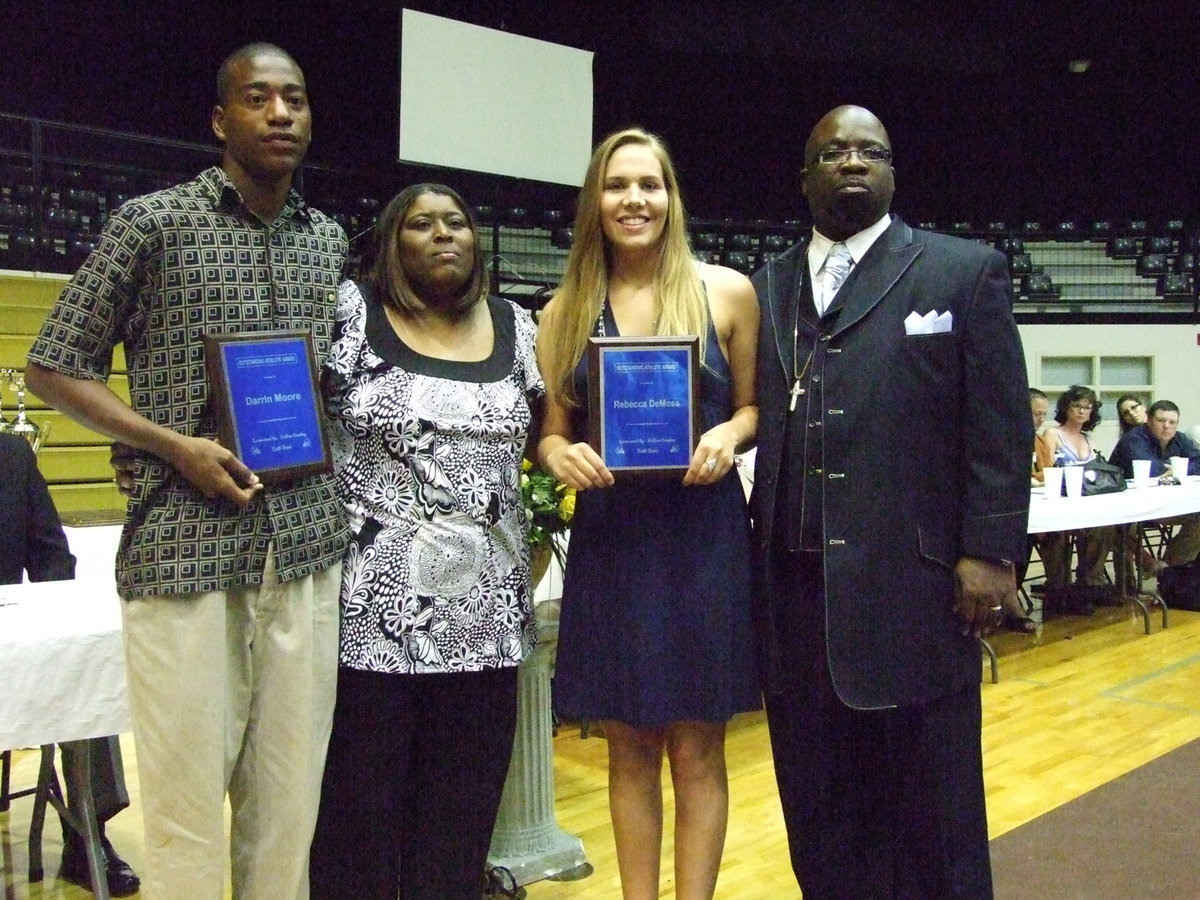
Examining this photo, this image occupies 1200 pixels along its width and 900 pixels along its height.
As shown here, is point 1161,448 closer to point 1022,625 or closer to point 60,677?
point 1022,625

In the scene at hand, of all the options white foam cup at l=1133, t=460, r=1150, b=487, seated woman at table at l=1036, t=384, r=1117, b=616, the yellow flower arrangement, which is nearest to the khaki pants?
the yellow flower arrangement

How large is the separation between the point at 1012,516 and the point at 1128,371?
11.6 meters

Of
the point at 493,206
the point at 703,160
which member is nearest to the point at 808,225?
the point at 703,160

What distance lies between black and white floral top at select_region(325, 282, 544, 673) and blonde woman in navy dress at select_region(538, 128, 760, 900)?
164 mm

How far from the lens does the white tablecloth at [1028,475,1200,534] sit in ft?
17.0

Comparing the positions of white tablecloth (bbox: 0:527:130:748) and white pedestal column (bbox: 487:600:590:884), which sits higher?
white tablecloth (bbox: 0:527:130:748)

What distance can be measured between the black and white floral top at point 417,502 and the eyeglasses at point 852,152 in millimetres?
674

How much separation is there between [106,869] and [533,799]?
1102mm

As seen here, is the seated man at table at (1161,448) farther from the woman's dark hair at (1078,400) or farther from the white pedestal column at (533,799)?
the white pedestal column at (533,799)

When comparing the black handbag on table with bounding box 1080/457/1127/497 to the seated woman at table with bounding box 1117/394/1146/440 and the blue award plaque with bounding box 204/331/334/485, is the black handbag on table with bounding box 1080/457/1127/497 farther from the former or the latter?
the blue award plaque with bounding box 204/331/334/485

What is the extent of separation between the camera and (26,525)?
309cm

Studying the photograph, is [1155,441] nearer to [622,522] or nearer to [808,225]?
Answer: [808,225]

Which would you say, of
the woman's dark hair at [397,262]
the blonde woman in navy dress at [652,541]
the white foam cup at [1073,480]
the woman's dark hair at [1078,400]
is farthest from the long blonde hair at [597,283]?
the woman's dark hair at [1078,400]

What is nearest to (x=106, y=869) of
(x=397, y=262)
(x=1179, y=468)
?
(x=397, y=262)
